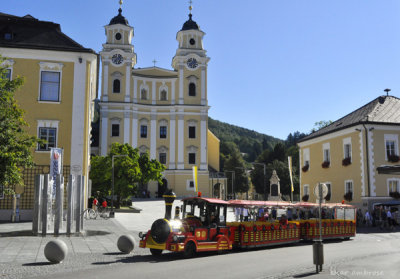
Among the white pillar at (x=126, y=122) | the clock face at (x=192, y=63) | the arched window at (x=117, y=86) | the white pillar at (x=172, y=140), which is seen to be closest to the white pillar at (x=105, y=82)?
the arched window at (x=117, y=86)

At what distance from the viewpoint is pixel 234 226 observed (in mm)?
17516

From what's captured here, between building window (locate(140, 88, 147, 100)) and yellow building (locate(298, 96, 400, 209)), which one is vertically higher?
building window (locate(140, 88, 147, 100))

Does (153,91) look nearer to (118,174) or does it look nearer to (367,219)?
(118,174)

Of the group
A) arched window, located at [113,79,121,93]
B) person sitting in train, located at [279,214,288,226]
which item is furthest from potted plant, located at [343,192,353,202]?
arched window, located at [113,79,121,93]

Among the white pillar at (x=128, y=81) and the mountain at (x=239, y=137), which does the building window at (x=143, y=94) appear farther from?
the mountain at (x=239, y=137)

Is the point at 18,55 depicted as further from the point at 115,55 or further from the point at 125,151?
the point at 115,55

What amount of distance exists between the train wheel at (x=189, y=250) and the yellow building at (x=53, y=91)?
1418cm

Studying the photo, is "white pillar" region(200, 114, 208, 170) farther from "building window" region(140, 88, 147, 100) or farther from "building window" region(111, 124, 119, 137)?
"building window" region(111, 124, 119, 137)

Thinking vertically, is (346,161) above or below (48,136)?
below

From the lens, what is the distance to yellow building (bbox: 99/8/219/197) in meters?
64.5

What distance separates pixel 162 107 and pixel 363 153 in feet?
125

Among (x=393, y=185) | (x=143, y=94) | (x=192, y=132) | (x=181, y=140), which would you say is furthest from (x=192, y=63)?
(x=393, y=185)

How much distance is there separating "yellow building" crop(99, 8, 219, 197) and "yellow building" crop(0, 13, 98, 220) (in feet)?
118

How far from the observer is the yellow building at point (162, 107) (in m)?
64.5
